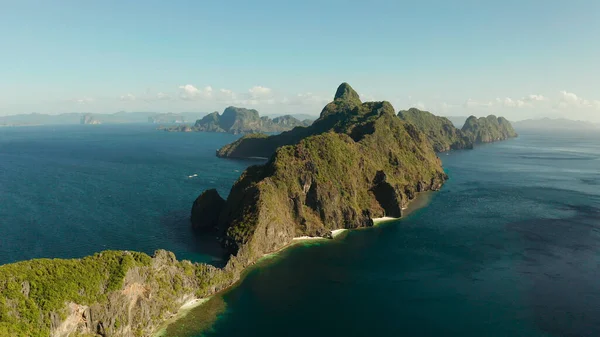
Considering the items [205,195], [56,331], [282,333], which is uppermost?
[205,195]

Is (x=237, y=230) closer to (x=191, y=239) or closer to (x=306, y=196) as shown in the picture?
(x=191, y=239)

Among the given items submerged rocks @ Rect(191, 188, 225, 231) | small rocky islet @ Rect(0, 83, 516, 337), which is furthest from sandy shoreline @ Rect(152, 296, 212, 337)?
submerged rocks @ Rect(191, 188, 225, 231)

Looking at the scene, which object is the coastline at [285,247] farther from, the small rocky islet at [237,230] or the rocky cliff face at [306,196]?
the rocky cliff face at [306,196]

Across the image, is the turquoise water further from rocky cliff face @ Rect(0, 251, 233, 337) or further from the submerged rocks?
rocky cliff face @ Rect(0, 251, 233, 337)

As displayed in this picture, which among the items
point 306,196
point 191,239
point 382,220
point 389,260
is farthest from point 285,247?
point 382,220

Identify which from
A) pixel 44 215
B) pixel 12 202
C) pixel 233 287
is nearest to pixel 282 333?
pixel 233 287

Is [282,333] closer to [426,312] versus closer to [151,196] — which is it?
[426,312]
